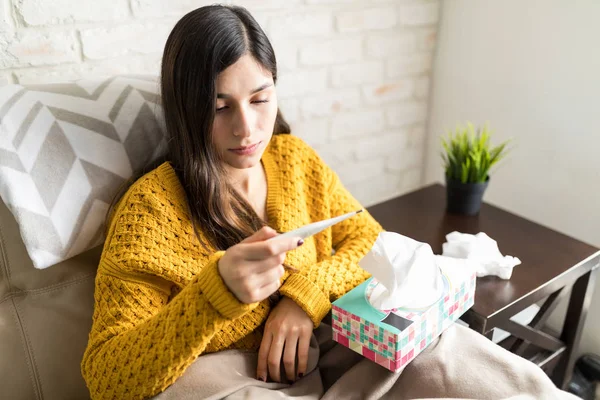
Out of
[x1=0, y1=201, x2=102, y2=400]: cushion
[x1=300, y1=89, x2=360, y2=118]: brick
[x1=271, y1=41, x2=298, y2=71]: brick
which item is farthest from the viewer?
[x1=300, y1=89, x2=360, y2=118]: brick

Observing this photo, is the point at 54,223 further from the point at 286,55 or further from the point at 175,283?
the point at 286,55

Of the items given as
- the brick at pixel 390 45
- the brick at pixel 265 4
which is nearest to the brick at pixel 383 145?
the brick at pixel 390 45

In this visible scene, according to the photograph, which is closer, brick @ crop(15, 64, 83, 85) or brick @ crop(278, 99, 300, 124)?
brick @ crop(15, 64, 83, 85)

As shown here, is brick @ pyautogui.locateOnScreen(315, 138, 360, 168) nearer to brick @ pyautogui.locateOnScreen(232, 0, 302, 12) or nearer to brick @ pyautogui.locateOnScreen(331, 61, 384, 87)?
brick @ pyautogui.locateOnScreen(331, 61, 384, 87)

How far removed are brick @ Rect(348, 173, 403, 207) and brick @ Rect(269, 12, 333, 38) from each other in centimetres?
48

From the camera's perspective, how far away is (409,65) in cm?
162

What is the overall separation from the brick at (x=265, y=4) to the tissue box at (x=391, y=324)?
72cm

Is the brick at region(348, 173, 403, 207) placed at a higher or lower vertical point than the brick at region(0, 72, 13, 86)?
lower

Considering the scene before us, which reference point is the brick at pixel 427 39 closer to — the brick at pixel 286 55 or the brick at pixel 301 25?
the brick at pixel 301 25

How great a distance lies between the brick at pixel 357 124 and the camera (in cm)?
155

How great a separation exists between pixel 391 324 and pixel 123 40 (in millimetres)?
788

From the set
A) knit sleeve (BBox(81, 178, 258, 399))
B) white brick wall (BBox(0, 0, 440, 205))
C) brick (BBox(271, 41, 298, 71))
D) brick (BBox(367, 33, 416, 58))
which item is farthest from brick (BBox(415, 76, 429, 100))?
knit sleeve (BBox(81, 178, 258, 399))

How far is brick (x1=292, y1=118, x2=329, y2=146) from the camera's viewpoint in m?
1.47

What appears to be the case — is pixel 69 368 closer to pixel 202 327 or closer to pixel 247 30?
pixel 202 327
